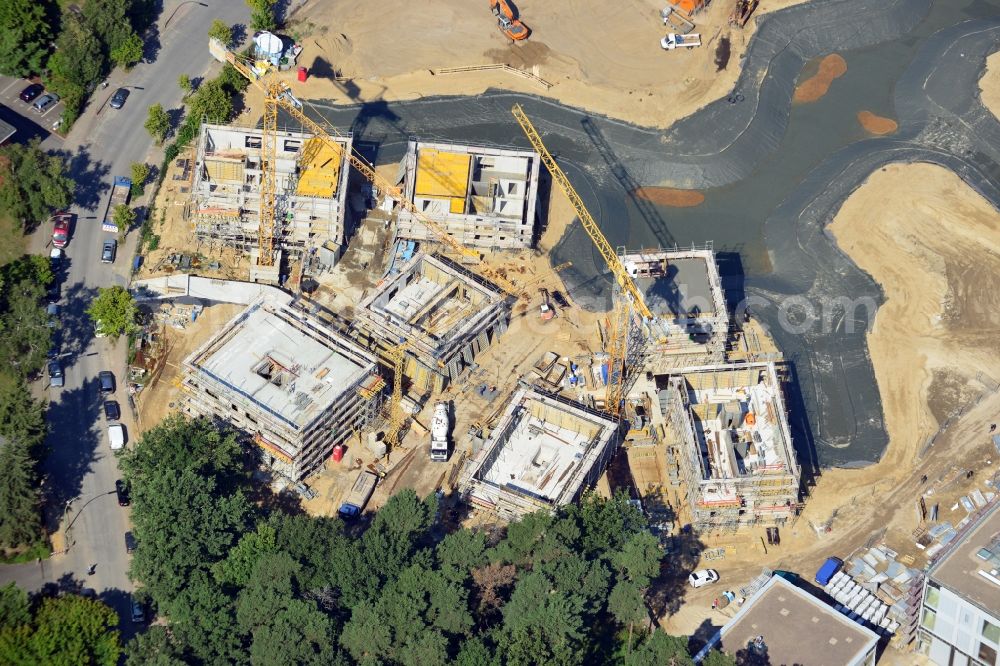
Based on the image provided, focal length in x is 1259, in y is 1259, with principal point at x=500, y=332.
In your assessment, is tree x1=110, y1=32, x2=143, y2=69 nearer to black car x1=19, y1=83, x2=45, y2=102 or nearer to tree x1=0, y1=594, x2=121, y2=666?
black car x1=19, y1=83, x2=45, y2=102

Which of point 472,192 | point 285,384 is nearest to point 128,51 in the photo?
point 472,192

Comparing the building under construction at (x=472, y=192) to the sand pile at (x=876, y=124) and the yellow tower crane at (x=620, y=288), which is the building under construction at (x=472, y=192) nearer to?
the yellow tower crane at (x=620, y=288)

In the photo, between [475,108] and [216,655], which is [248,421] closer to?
[216,655]

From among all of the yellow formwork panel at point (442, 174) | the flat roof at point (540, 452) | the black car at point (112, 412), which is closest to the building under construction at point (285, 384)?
the black car at point (112, 412)

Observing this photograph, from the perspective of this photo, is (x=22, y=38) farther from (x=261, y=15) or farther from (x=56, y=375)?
(x=56, y=375)

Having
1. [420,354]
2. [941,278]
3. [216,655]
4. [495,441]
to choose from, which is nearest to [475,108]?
[420,354]
